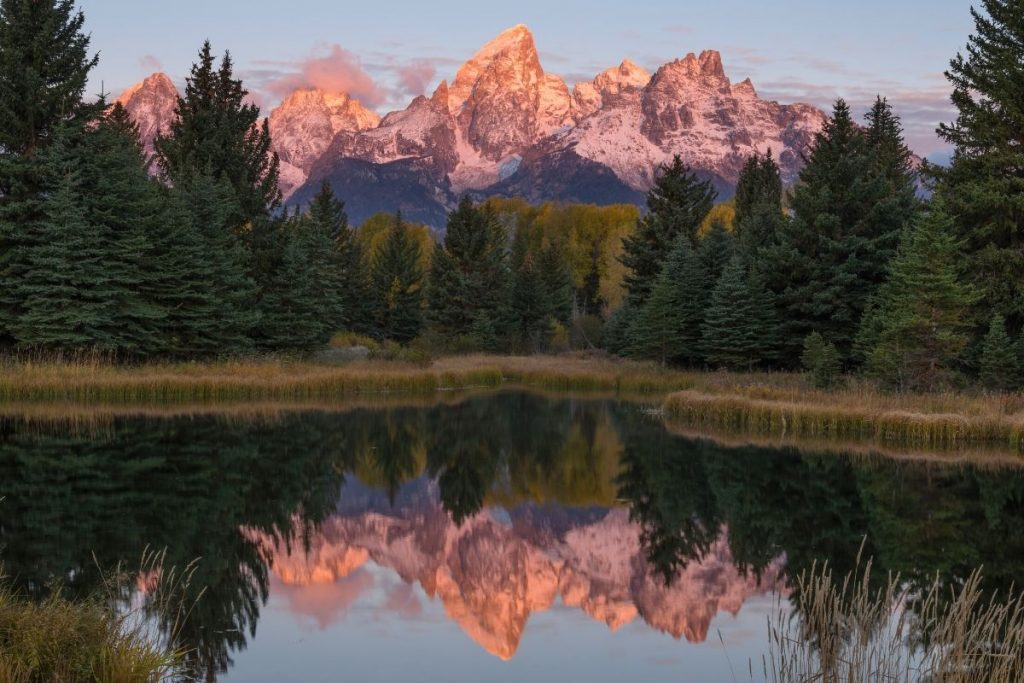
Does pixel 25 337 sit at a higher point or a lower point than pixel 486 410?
higher

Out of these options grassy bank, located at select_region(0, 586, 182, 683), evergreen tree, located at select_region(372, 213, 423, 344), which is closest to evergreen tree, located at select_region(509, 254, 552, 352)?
evergreen tree, located at select_region(372, 213, 423, 344)

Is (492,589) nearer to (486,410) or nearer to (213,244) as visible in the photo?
(486,410)

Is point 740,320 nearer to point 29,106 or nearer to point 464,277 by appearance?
point 464,277

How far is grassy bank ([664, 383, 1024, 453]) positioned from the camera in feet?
83.6

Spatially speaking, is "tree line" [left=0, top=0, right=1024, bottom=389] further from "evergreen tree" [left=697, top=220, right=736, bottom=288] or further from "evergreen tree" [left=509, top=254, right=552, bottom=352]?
"evergreen tree" [left=509, top=254, right=552, bottom=352]

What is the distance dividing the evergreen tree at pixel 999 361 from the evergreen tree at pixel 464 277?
3981 cm

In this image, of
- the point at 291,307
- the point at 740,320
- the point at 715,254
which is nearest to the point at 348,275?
the point at 291,307

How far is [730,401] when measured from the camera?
3127 centimetres

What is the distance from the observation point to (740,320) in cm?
4522

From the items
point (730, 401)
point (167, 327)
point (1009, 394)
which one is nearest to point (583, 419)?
point (730, 401)

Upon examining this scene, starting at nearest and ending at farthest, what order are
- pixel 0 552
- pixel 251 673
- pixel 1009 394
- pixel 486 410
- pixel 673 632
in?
pixel 251 673
pixel 673 632
pixel 0 552
pixel 1009 394
pixel 486 410

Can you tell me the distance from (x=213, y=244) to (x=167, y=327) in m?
4.25

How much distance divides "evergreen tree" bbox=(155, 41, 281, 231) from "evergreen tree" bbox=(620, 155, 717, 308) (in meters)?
23.6

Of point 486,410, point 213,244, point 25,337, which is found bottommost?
point 486,410
